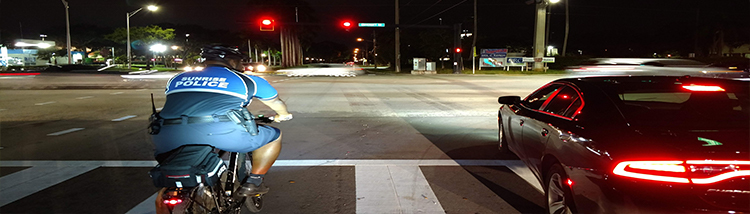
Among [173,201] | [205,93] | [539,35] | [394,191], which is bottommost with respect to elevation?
[394,191]

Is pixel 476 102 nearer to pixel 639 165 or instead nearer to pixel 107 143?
pixel 107 143

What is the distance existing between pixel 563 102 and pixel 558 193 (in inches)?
41.7

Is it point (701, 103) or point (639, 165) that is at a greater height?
point (701, 103)

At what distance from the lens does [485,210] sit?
4426 mm

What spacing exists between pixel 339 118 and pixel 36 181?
21.5 feet

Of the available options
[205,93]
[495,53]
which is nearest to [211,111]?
[205,93]

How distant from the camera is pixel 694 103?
13.1ft

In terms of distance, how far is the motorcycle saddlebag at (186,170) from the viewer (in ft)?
9.18

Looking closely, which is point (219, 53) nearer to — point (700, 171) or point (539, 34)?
point (700, 171)

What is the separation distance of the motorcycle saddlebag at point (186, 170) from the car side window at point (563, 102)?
282cm

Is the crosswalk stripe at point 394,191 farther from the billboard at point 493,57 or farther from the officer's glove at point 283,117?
the billboard at point 493,57

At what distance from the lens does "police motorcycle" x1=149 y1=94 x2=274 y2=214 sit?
281 cm

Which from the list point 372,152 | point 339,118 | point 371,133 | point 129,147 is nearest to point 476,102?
point 339,118

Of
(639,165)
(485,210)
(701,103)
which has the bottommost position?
(485,210)
